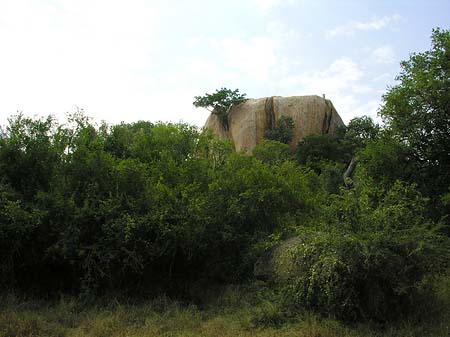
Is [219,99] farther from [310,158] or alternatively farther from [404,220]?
[404,220]

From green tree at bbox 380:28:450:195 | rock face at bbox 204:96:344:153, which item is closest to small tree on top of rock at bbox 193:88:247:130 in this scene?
rock face at bbox 204:96:344:153

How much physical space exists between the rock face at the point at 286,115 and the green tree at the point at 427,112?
97.6ft

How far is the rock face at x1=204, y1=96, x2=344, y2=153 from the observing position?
4362 cm

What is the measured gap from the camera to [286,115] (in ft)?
144

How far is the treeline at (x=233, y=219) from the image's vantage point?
7.53 metres

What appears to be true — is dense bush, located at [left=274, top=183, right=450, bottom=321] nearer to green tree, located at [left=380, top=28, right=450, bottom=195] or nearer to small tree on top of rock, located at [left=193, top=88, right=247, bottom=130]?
green tree, located at [left=380, top=28, right=450, bottom=195]

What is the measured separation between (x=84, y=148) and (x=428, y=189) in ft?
32.9

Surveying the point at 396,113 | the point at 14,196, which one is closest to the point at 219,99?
the point at 396,113

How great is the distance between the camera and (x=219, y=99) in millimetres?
46812

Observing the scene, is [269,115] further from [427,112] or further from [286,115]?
[427,112]

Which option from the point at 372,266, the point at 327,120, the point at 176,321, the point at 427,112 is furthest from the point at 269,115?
the point at 372,266

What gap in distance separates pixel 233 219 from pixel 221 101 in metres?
37.0

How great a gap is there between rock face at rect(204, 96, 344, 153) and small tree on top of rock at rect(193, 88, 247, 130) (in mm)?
1481

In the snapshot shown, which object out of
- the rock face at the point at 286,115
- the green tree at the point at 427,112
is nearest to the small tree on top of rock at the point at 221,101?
the rock face at the point at 286,115
